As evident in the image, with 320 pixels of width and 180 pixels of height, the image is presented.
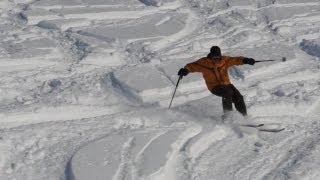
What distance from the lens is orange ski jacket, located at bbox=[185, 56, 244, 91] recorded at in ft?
26.1

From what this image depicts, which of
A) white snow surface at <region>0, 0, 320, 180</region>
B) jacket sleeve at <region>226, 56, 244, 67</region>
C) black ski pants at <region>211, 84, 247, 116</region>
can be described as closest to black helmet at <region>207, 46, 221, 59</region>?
jacket sleeve at <region>226, 56, 244, 67</region>

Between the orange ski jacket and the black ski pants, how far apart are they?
82mm

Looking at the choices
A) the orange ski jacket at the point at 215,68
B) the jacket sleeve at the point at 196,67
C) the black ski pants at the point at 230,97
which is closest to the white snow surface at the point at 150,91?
the black ski pants at the point at 230,97

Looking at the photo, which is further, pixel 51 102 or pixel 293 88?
pixel 293 88

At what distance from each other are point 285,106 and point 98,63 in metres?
3.34

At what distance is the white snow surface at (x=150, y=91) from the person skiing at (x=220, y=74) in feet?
0.64

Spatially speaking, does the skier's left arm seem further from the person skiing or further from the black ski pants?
the black ski pants

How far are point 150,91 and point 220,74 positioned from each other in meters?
1.24

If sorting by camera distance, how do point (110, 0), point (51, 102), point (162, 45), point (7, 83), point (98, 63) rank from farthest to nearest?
point (110, 0) → point (162, 45) → point (98, 63) → point (7, 83) → point (51, 102)

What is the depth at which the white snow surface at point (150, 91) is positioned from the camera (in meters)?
6.87

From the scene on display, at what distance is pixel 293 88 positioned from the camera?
354 inches

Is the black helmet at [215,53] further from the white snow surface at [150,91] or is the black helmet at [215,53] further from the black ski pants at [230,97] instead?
the white snow surface at [150,91]

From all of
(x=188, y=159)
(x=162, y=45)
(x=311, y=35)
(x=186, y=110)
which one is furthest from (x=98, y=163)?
(x=311, y=35)

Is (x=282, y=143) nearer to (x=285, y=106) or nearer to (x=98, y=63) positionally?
(x=285, y=106)
